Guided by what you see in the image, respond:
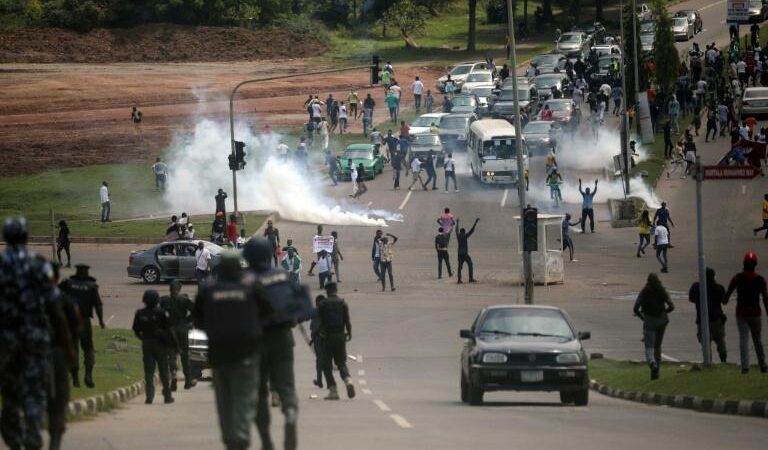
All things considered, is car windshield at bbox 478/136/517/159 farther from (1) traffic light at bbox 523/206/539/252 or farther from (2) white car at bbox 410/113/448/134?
(1) traffic light at bbox 523/206/539/252

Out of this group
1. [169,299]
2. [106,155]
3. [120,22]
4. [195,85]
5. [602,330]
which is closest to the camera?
[169,299]

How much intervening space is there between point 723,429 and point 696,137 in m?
49.8

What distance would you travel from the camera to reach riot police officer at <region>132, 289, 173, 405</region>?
21.6 meters

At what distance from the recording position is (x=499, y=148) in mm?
58531

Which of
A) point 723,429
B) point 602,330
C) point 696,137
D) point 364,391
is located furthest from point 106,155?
point 723,429

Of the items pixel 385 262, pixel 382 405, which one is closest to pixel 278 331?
pixel 382 405

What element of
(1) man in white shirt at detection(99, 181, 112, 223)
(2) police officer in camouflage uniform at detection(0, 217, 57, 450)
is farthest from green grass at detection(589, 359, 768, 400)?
(1) man in white shirt at detection(99, 181, 112, 223)

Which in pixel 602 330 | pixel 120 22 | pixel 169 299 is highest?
pixel 120 22

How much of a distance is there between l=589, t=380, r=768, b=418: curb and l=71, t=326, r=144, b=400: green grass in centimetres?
739

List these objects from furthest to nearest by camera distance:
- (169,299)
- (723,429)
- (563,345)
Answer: (169,299) → (563,345) → (723,429)

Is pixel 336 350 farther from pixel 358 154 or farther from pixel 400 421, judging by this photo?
pixel 358 154

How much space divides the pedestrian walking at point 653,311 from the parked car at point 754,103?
46.3 m

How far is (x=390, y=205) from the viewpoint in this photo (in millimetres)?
55750

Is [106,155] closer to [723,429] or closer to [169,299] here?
[169,299]
